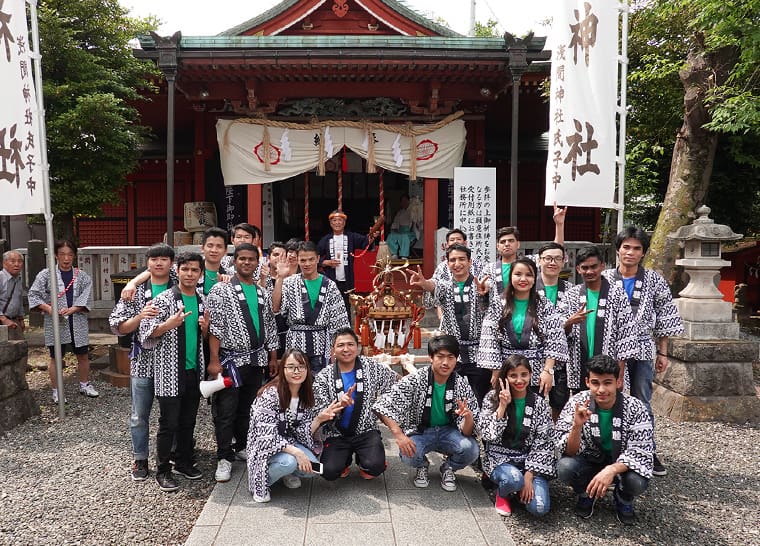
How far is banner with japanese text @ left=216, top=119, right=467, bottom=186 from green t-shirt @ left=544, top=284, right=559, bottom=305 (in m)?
6.03

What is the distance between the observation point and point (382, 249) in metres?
9.41

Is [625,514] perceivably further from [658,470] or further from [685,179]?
[685,179]

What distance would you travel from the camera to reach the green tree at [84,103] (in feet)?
27.0

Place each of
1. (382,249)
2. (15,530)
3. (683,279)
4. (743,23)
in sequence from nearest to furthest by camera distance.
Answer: (15,530) → (743,23) → (683,279) → (382,249)

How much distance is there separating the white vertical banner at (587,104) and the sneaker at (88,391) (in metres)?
5.40

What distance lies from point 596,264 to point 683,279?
526 centimetres

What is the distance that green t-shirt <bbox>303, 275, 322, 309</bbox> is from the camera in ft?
15.4

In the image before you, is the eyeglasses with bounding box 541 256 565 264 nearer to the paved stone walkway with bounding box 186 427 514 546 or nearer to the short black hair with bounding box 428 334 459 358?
the short black hair with bounding box 428 334 459 358

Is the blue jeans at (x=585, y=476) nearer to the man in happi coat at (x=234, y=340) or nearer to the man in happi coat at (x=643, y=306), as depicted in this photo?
the man in happi coat at (x=643, y=306)

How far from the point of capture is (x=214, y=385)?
4.07 meters

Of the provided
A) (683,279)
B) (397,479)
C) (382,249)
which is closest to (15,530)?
(397,479)

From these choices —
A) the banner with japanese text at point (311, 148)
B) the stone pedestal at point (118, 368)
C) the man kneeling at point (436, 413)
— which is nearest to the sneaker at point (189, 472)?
the man kneeling at point (436, 413)

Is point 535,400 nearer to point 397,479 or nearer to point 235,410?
point 397,479

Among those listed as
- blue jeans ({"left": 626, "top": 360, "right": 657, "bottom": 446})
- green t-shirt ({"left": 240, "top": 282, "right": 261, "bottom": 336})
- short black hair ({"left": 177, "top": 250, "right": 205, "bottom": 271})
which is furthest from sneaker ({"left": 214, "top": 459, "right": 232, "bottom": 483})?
blue jeans ({"left": 626, "top": 360, "right": 657, "bottom": 446})
